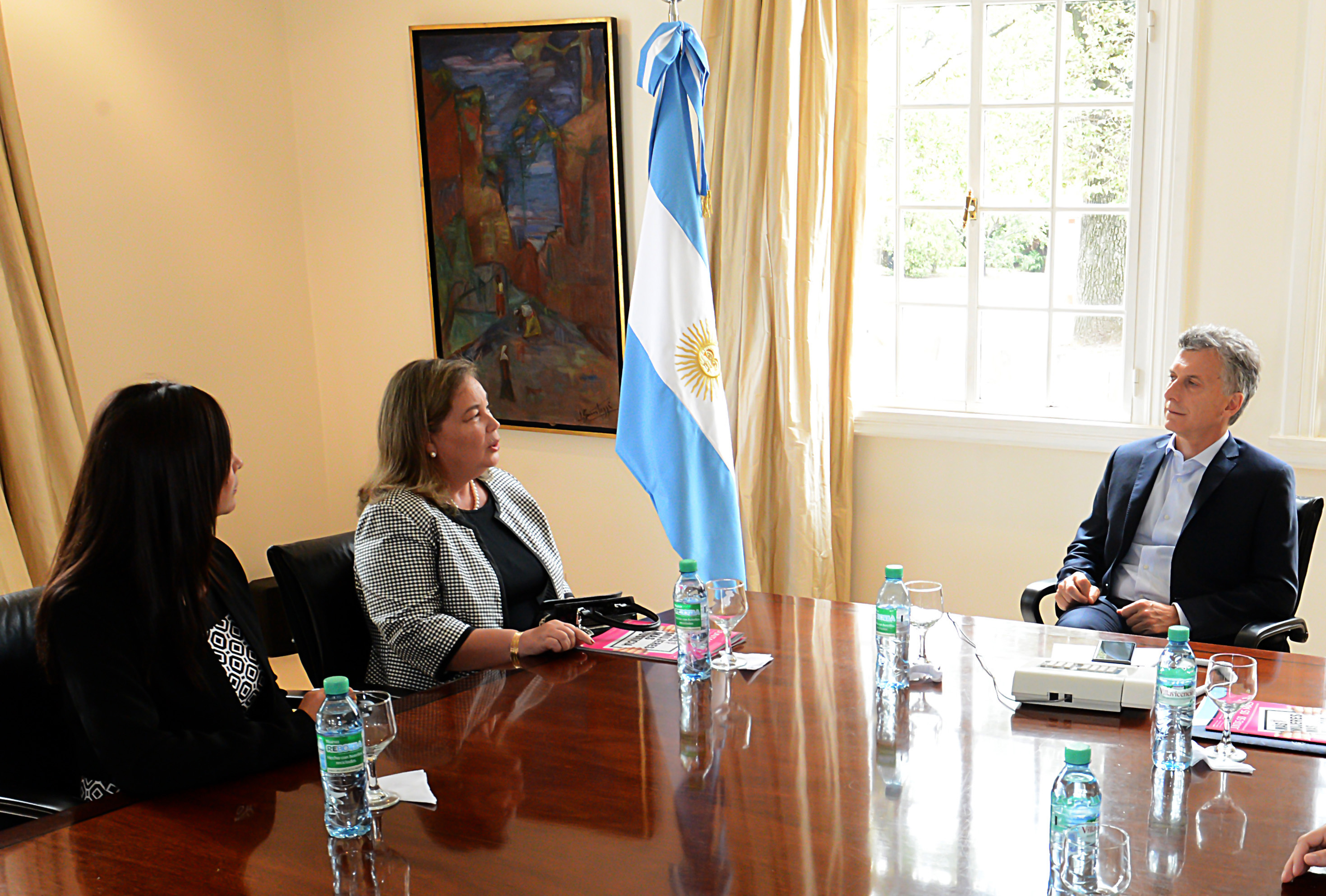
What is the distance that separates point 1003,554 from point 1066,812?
2608 mm

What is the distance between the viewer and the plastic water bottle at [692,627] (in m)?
2.08

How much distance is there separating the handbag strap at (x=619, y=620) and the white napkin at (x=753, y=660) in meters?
0.27

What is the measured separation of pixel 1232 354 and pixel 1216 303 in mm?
745

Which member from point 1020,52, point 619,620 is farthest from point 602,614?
point 1020,52

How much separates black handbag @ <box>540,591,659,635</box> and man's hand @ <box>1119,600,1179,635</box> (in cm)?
116

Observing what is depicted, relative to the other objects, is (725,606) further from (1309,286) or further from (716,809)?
(1309,286)

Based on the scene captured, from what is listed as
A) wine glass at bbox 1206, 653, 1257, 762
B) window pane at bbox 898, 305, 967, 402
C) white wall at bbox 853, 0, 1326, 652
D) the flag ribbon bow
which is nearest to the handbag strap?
wine glass at bbox 1206, 653, 1257, 762

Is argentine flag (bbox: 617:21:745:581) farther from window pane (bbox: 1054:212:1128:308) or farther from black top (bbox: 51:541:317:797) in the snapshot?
black top (bbox: 51:541:317:797)

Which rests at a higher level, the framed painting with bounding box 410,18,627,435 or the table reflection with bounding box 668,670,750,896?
the framed painting with bounding box 410,18,627,435

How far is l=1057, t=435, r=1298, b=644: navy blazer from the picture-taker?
270 centimetres

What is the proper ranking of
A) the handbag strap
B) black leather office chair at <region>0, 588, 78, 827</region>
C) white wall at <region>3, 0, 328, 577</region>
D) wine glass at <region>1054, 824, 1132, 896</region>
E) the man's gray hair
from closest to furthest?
wine glass at <region>1054, 824, 1132, 896</region>, black leather office chair at <region>0, 588, 78, 827</region>, the handbag strap, the man's gray hair, white wall at <region>3, 0, 328, 577</region>

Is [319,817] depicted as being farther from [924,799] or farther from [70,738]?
[924,799]

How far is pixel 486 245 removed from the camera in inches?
179
